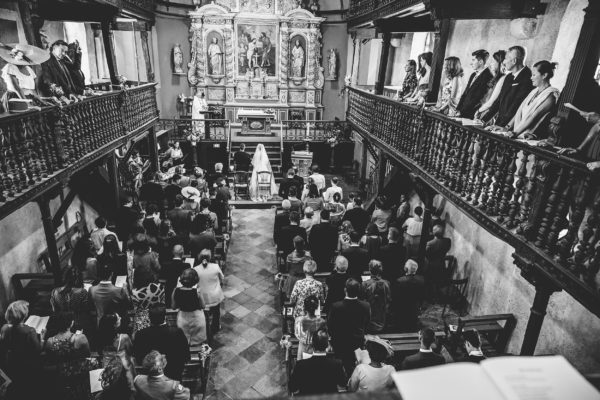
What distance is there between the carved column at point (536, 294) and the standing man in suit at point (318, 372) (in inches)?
91.6

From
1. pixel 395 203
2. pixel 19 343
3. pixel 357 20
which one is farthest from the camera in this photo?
pixel 357 20

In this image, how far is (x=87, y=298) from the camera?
17.4 ft

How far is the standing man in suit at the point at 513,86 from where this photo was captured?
200 inches

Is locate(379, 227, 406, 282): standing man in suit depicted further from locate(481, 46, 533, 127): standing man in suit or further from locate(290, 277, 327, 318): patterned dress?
locate(481, 46, 533, 127): standing man in suit

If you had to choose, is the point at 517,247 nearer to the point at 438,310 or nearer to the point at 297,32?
the point at 438,310

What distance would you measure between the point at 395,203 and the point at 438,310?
4.05 meters

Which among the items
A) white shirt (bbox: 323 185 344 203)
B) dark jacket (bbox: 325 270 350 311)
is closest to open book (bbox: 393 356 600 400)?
dark jacket (bbox: 325 270 350 311)

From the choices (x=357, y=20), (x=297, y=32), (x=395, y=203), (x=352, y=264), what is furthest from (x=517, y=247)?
(x=297, y=32)

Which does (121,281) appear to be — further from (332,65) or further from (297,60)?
(332,65)

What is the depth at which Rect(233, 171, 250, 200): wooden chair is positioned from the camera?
13015 millimetres

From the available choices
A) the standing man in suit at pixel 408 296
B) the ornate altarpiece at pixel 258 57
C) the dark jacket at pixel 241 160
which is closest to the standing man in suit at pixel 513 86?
the standing man in suit at pixel 408 296

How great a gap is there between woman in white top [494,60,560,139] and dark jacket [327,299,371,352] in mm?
2919

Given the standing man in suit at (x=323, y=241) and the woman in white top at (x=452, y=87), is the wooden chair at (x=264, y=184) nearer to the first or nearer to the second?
the standing man in suit at (x=323, y=241)

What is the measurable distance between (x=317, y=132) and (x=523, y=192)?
14.1 m
